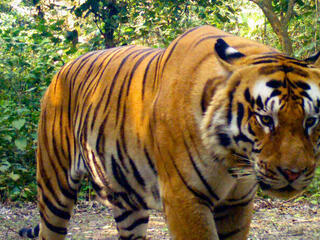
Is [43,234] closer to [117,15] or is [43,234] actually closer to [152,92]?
[152,92]

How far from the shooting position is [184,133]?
2238 millimetres

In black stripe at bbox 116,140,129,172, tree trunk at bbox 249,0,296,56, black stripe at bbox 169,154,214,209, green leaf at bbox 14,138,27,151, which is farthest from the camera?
tree trunk at bbox 249,0,296,56

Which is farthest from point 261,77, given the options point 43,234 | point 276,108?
point 43,234

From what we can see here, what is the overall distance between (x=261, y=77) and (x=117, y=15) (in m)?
Result: 4.80

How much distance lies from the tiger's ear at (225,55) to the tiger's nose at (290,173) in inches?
Result: 19.9

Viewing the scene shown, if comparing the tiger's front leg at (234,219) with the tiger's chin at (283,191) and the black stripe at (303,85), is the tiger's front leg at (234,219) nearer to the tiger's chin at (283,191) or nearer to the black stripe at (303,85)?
the tiger's chin at (283,191)

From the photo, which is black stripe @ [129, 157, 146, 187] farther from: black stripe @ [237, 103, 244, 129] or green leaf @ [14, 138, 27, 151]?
green leaf @ [14, 138, 27, 151]

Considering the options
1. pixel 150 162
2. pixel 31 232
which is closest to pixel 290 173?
pixel 150 162

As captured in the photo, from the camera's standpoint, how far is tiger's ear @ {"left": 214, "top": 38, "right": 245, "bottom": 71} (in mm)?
2086

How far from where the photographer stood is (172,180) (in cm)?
230

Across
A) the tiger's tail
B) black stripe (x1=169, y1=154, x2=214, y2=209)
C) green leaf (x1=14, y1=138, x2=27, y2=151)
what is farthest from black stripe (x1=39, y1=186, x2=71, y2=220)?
green leaf (x1=14, y1=138, x2=27, y2=151)

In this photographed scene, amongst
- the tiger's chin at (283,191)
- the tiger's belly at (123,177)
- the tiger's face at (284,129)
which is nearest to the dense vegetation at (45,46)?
the tiger's belly at (123,177)

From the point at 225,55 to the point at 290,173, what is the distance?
0.59 m

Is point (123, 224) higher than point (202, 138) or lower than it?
lower
